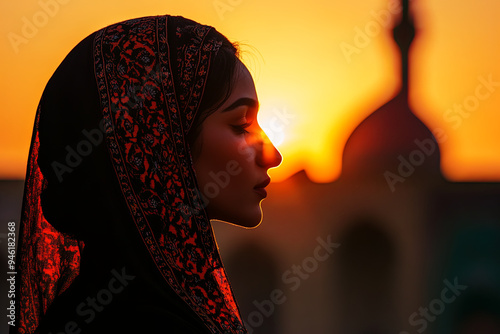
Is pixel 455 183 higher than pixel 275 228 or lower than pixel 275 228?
higher

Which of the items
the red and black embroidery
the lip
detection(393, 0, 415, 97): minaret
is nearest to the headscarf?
the red and black embroidery

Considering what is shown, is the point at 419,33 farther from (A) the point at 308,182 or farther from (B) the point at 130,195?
(B) the point at 130,195

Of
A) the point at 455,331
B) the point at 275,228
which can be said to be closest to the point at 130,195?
the point at 275,228

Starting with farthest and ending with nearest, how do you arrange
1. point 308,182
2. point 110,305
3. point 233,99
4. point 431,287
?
point 308,182, point 431,287, point 233,99, point 110,305

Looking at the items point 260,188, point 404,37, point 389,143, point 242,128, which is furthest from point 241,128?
point 404,37

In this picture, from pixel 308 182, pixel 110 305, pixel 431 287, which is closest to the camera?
pixel 110 305

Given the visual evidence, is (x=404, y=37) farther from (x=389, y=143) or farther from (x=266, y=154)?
(x=266, y=154)

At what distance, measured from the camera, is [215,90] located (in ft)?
3.07

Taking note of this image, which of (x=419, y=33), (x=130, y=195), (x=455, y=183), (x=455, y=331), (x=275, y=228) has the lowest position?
(x=455, y=331)

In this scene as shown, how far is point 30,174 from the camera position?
98 centimetres

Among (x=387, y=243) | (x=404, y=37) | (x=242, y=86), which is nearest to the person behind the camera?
(x=242, y=86)

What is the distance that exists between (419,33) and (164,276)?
468 inches

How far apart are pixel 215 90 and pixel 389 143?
10294 millimetres

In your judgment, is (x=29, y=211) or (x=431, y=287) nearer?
(x=29, y=211)
